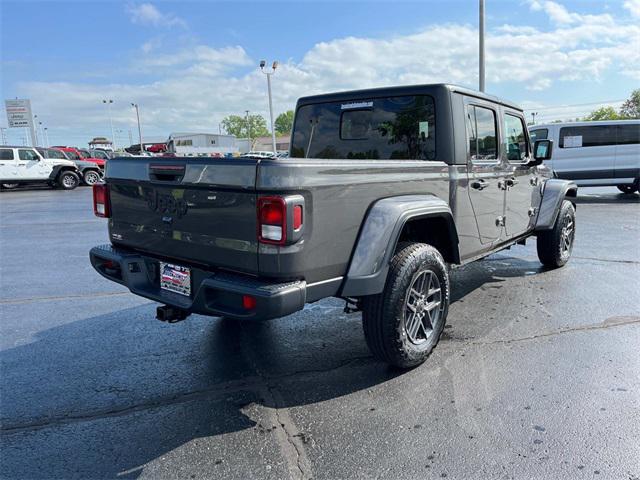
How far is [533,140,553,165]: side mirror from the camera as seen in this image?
5418 mm

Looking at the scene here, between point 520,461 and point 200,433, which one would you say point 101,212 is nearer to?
point 200,433

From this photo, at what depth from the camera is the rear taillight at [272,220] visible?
→ 2.50 m

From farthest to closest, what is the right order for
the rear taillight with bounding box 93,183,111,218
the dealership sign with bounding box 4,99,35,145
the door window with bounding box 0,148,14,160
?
the dealership sign with bounding box 4,99,35,145
the door window with bounding box 0,148,14,160
the rear taillight with bounding box 93,183,111,218

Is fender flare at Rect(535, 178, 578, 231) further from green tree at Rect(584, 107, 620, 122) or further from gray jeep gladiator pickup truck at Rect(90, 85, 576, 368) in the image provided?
green tree at Rect(584, 107, 620, 122)

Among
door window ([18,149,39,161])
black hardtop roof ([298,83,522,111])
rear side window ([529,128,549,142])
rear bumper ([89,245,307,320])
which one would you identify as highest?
door window ([18,149,39,161])

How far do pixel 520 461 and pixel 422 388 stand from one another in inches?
32.5

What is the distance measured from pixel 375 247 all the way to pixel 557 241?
403 centimetres

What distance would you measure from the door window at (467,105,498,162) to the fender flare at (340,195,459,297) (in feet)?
4.33

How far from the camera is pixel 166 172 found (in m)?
3.02

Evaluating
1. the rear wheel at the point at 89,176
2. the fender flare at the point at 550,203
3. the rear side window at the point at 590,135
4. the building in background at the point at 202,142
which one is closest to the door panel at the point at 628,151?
the rear side window at the point at 590,135

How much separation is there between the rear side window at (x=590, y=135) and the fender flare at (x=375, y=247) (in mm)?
12290

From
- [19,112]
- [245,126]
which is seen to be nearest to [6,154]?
[19,112]

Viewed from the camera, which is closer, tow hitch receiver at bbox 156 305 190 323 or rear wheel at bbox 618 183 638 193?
tow hitch receiver at bbox 156 305 190 323

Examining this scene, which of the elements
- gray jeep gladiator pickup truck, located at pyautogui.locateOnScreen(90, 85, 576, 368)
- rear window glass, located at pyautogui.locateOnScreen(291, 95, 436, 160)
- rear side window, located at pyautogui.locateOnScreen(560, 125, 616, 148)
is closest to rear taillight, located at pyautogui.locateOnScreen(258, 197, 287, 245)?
gray jeep gladiator pickup truck, located at pyautogui.locateOnScreen(90, 85, 576, 368)
